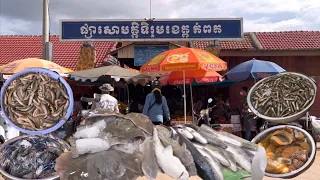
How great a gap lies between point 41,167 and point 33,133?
410mm

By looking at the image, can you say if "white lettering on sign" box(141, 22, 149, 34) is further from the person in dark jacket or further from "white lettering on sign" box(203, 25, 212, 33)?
the person in dark jacket

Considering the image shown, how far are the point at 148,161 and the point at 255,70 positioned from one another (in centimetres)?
758

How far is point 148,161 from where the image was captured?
3.38 metres

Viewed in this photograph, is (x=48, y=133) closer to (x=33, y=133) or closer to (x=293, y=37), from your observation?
(x=33, y=133)

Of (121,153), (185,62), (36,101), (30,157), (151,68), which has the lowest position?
(30,157)

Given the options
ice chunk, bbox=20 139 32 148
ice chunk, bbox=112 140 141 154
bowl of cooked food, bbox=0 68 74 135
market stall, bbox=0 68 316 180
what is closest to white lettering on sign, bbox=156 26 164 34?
market stall, bbox=0 68 316 180

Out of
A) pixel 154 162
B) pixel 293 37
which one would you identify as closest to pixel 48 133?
pixel 154 162

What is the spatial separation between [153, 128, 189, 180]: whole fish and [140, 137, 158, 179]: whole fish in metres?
0.05

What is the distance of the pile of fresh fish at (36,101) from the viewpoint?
4.50 meters

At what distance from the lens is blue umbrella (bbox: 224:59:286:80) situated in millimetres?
10204

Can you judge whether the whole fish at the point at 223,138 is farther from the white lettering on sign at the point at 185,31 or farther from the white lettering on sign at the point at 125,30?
the white lettering on sign at the point at 125,30

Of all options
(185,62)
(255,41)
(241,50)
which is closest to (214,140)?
(185,62)

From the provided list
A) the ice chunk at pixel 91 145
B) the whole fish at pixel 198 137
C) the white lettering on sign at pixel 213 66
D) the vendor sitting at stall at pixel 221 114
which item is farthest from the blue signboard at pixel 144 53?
the ice chunk at pixel 91 145

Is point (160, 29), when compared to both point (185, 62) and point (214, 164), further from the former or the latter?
point (214, 164)
